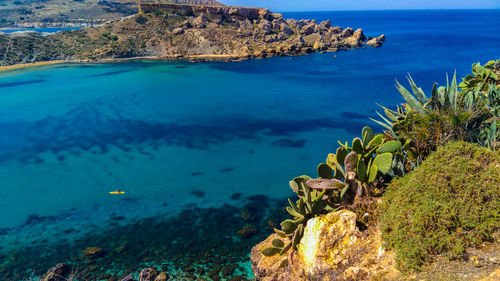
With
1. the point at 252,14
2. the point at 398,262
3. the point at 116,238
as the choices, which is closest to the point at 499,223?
the point at 398,262

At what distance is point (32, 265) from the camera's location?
12.1 metres

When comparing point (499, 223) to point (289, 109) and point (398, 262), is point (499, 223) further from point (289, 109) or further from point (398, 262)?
point (289, 109)

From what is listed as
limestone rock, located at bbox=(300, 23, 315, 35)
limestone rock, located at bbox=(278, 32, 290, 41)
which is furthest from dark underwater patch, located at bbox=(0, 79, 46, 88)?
limestone rock, located at bbox=(300, 23, 315, 35)

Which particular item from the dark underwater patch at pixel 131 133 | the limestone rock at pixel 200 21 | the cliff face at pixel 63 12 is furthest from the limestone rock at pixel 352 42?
the cliff face at pixel 63 12

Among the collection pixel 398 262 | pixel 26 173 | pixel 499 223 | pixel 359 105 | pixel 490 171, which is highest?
pixel 490 171

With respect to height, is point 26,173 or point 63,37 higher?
point 63,37

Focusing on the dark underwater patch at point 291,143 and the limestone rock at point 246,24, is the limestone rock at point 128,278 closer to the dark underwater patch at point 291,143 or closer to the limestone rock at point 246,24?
the dark underwater patch at point 291,143

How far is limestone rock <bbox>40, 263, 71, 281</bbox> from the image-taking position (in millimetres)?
11008

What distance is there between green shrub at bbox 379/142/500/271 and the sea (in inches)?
140

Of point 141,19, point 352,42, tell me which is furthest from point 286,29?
point 141,19

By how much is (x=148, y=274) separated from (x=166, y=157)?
11.4 metres

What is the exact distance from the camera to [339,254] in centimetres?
664

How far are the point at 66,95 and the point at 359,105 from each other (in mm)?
34787

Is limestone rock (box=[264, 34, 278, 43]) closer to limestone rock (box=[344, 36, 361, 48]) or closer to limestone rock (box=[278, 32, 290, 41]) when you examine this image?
limestone rock (box=[278, 32, 290, 41])
